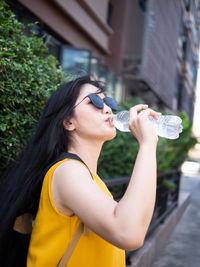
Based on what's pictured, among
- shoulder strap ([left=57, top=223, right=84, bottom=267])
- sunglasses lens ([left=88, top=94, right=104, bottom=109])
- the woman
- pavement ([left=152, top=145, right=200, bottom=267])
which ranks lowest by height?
pavement ([left=152, top=145, right=200, bottom=267])

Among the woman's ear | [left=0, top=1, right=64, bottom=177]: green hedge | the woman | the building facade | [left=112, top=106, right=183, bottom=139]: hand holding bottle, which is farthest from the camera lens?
the building facade

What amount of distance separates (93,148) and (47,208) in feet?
1.38

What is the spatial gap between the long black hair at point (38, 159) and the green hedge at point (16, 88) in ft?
1.82

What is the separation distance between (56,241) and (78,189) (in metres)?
0.27

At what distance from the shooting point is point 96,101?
1573mm

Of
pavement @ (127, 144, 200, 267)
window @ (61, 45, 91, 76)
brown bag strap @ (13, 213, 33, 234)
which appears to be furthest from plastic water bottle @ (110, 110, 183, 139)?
window @ (61, 45, 91, 76)

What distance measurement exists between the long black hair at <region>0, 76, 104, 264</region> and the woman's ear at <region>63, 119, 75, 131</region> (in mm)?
24

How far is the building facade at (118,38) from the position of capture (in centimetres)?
754

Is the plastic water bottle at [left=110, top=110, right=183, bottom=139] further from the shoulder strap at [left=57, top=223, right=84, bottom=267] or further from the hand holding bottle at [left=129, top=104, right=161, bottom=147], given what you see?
the shoulder strap at [left=57, top=223, right=84, bottom=267]

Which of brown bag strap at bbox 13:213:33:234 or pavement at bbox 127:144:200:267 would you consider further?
pavement at bbox 127:144:200:267

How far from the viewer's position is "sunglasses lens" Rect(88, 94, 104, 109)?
156 centimetres

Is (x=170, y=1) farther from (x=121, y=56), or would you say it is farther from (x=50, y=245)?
(x=50, y=245)

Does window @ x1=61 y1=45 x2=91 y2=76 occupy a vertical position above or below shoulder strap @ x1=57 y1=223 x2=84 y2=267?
above

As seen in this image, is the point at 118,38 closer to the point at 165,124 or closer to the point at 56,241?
the point at 165,124
